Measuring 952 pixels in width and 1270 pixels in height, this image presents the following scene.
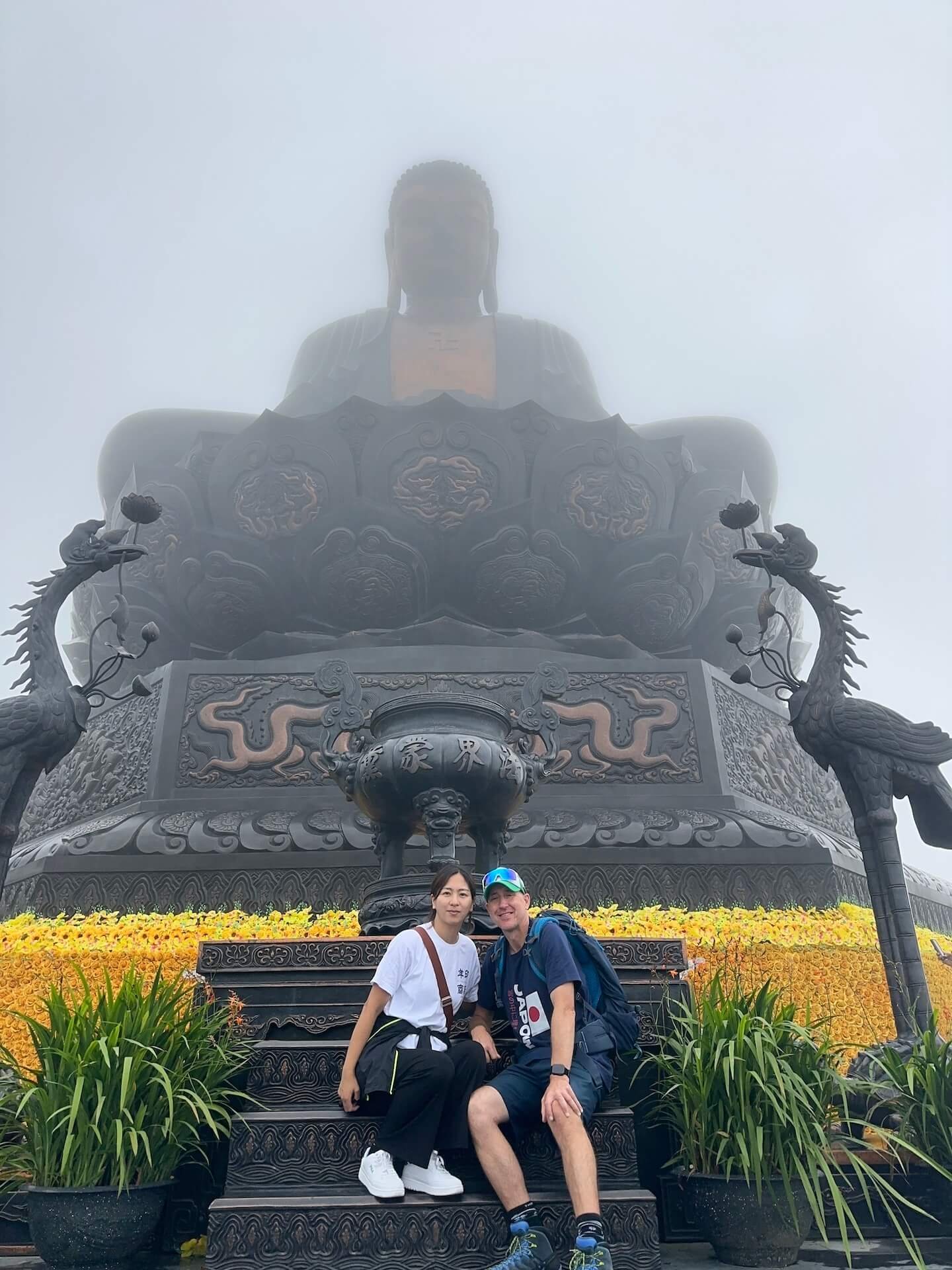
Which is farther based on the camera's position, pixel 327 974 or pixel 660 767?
pixel 660 767

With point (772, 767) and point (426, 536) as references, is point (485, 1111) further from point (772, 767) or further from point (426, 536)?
point (426, 536)

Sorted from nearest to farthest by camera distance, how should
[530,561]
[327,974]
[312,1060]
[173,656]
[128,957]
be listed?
[312,1060], [327,974], [128,957], [530,561], [173,656]

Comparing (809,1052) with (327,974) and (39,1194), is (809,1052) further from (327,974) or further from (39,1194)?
(39,1194)

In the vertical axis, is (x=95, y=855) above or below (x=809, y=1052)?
above

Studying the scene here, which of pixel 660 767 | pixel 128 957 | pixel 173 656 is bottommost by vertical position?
pixel 128 957

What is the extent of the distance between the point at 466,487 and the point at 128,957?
19.1ft

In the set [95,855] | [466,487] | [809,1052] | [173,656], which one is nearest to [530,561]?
[466,487]

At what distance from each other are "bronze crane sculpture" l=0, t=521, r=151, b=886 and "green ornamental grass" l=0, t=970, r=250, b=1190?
1.40 m

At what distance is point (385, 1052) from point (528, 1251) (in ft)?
2.25

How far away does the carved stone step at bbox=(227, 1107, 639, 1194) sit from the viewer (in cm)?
297

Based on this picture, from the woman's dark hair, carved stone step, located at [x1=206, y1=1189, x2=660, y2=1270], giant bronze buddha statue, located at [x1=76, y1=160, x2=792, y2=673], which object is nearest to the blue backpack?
the woman's dark hair

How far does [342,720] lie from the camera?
5270 mm

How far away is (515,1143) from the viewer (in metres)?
2.94

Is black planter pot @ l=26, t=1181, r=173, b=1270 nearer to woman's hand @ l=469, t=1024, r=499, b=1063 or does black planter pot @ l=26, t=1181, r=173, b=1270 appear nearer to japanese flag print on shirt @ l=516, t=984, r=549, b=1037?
woman's hand @ l=469, t=1024, r=499, b=1063
